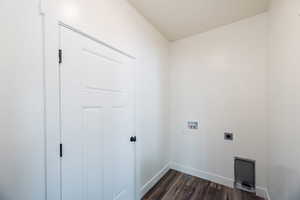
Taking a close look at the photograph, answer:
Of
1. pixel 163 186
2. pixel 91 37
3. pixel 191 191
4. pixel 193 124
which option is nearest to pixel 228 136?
pixel 193 124

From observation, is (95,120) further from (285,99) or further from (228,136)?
(228,136)

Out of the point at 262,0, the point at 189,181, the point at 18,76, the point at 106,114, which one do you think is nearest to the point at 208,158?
the point at 189,181

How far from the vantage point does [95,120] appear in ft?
4.35

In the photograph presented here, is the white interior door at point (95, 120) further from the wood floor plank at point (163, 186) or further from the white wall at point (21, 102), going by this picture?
the wood floor plank at point (163, 186)

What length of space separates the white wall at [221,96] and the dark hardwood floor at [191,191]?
21 centimetres

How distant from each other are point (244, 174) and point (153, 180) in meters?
1.46

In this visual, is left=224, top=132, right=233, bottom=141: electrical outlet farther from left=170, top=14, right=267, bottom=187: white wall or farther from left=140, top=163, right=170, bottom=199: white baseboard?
left=140, top=163, right=170, bottom=199: white baseboard

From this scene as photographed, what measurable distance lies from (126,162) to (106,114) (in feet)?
2.35

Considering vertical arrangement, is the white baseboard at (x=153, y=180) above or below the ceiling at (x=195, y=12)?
below

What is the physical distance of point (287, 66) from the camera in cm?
129

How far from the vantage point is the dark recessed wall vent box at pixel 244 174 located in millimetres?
2084

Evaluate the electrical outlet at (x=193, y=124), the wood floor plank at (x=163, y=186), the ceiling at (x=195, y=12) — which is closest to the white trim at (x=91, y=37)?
the ceiling at (x=195, y=12)

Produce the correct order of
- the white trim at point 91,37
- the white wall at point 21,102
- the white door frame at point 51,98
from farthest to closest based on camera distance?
the white trim at point 91,37 → the white door frame at point 51,98 → the white wall at point 21,102

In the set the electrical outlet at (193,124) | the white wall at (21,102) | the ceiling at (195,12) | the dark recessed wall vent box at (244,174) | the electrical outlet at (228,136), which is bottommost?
the dark recessed wall vent box at (244,174)
